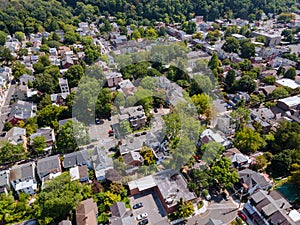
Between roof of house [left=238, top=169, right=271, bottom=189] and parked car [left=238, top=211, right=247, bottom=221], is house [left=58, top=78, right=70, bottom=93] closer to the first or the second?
roof of house [left=238, top=169, right=271, bottom=189]

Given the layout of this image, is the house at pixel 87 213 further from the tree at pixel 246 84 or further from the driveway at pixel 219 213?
the tree at pixel 246 84

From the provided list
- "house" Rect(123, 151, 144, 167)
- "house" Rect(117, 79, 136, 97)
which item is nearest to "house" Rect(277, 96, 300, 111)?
"house" Rect(117, 79, 136, 97)

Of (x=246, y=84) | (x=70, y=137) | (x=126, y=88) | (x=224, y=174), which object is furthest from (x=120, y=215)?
(x=246, y=84)

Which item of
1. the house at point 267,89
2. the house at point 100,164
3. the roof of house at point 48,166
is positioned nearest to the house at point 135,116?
the house at point 100,164

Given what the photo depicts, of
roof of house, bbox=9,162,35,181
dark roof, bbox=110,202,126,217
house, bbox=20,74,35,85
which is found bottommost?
dark roof, bbox=110,202,126,217

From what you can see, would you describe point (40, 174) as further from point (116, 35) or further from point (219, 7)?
point (219, 7)

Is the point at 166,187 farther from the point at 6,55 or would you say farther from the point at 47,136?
the point at 6,55
